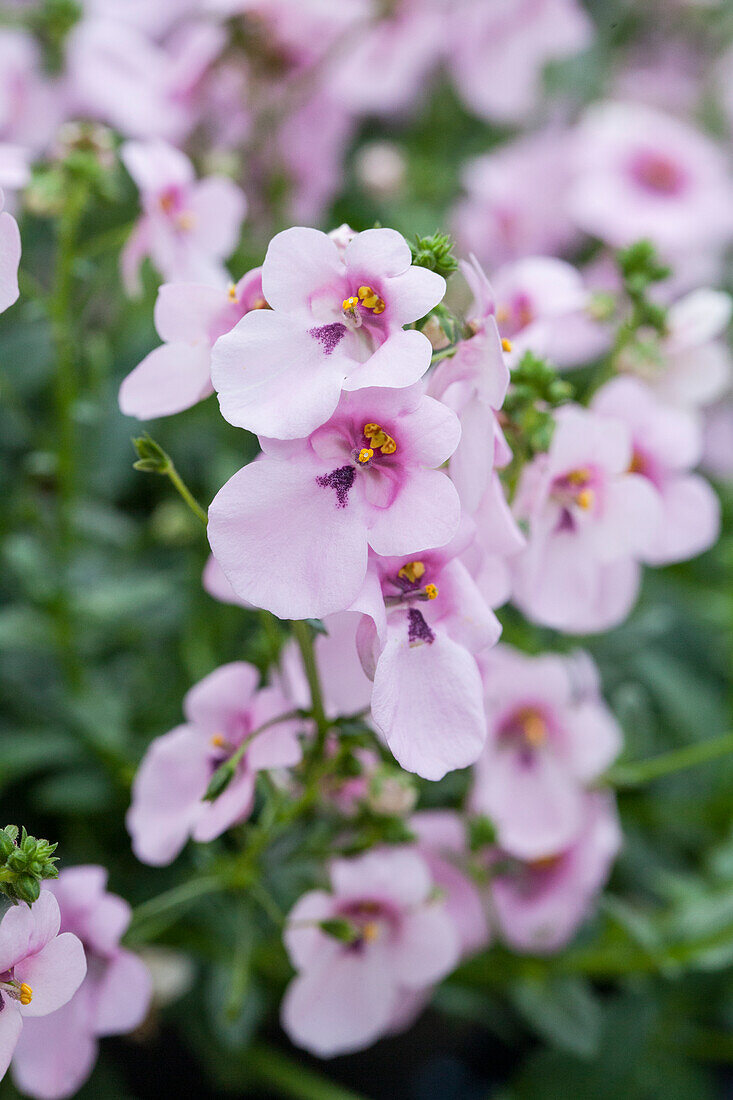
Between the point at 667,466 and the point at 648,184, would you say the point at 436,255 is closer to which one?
the point at 667,466

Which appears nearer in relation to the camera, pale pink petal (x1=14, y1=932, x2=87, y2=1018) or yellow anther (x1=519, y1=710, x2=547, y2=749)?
pale pink petal (x1=14, y1=932, x2=87, y2=1018)

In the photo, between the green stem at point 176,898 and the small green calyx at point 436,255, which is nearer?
the small green calyx at point 436,255

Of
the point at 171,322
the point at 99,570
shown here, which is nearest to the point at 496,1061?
the point at 99,570

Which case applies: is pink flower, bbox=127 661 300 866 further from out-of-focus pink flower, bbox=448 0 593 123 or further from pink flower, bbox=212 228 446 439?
out-of-focus pink flower, bbox=448 0 593 123

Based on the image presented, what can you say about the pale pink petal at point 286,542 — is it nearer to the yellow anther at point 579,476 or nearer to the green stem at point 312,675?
the green stem at point 312,675

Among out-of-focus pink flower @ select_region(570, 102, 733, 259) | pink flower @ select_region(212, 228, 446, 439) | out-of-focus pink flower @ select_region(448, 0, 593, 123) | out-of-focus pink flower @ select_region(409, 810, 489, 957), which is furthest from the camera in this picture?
out-of-focus pink flower @ select_region(448, 0, 593, 123)

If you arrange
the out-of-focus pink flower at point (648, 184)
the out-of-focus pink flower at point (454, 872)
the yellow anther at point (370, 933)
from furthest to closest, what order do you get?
the out-of-focus pink flower at point (648, 184)
the out-of-focus pink flower at point (454, 872)
the yellow anther at point (370, 933)

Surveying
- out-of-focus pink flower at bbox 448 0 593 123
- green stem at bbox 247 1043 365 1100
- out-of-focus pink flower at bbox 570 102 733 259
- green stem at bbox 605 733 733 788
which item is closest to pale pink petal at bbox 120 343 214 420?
green stem at bbox 605 733 733 788

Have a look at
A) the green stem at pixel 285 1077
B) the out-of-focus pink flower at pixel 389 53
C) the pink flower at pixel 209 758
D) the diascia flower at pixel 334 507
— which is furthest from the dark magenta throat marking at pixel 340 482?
the out-of-focus pink flower at pixel 389 53
